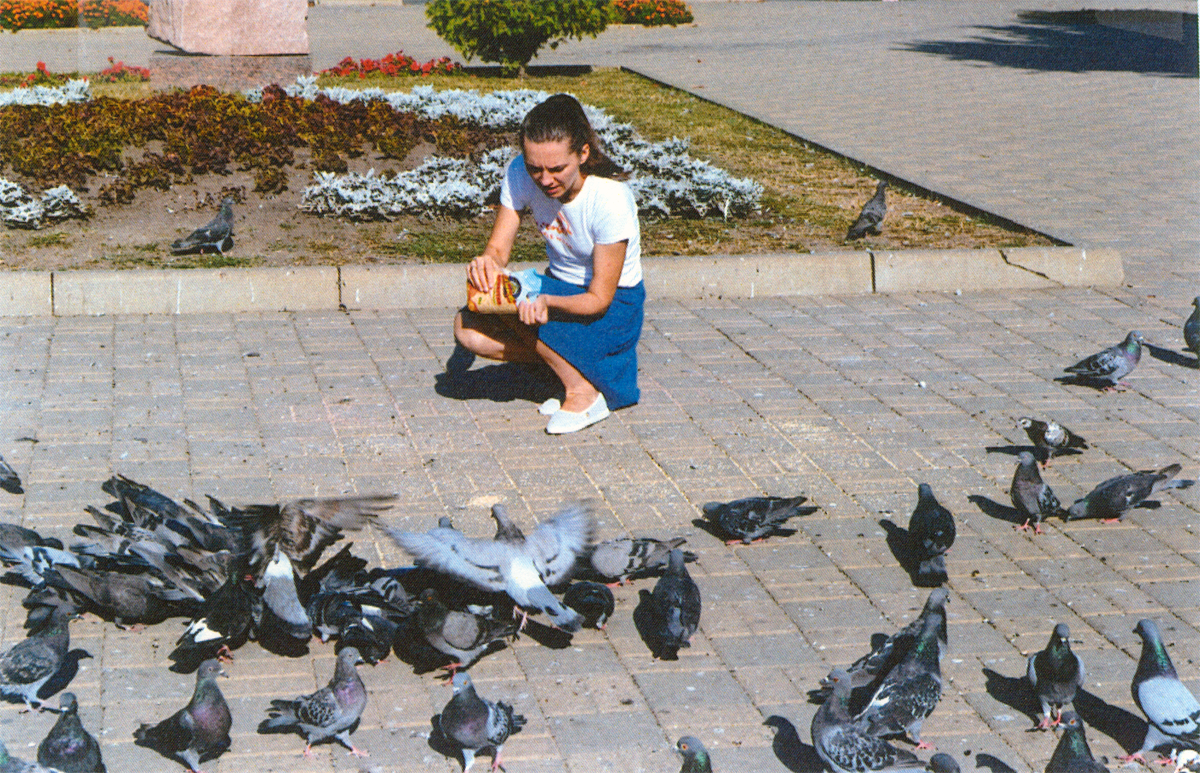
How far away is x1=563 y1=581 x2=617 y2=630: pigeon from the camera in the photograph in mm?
4609

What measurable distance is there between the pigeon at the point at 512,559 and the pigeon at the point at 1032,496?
202 cm

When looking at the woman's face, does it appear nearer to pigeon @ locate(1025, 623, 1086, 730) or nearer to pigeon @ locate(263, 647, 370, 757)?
pigeon @ locate(263, 647, 370, 757)

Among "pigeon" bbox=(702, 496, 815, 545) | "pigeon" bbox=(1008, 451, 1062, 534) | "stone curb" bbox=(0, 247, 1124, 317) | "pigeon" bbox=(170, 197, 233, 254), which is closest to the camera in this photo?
"pigeon" bbox=(702, 496, 815, 545)

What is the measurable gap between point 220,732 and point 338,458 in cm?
239

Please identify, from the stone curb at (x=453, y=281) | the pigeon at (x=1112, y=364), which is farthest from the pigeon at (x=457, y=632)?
the stone curb at (x=453, y=281)

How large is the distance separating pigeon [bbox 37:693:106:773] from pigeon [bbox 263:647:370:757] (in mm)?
536

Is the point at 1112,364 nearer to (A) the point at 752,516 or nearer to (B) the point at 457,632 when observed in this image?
(A) the point at 752,516

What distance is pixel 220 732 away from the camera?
3.75 metres

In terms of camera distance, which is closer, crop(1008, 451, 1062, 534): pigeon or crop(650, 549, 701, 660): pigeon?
crop(650, 549, 701, 660): pigeon

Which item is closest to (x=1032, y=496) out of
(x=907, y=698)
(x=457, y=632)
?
(x=907, y=698)

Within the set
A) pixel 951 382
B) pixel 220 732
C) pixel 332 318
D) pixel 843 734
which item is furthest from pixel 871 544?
pixel 332 318

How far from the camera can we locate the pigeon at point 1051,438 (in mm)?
6020

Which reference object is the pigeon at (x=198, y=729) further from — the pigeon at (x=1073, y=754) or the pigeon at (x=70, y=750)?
the pigeon at (x=1073, y=754)

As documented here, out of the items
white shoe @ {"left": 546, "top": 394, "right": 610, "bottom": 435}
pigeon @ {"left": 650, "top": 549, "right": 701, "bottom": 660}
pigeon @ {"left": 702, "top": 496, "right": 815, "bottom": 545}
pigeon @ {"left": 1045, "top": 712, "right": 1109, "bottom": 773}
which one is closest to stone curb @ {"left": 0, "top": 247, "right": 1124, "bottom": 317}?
white shoe @ {"left": 546, "top": 394, "right": 610, "bottom": 435}
